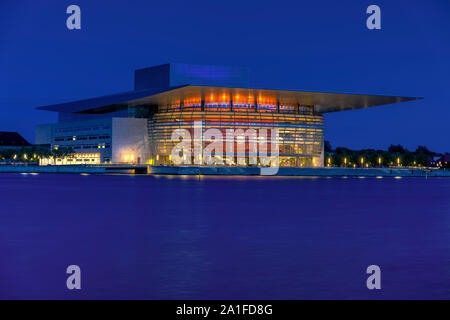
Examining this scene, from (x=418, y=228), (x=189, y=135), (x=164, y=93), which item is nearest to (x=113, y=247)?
(x=418, y=228)

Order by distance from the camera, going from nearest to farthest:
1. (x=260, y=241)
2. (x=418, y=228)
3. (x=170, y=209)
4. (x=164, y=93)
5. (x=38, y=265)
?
(x=38, y=265) < (x=260, y=241) < (x=418, y=228) < (x=170, y=209) < (x=164, y=93)

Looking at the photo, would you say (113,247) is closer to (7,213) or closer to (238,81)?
(7,213)

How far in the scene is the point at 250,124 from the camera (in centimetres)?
8556

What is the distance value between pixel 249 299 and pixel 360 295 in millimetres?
1361

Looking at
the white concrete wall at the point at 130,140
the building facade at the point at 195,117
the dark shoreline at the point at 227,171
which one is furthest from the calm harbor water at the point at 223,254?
the white concrete wall at the point at 130,140

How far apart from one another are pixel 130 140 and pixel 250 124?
1873 centimetres

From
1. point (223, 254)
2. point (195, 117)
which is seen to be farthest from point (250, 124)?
point (223, 254)

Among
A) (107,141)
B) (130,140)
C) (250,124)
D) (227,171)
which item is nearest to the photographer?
(227,171)

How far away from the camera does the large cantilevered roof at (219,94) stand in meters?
75.8

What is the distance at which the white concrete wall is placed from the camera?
8988 cm

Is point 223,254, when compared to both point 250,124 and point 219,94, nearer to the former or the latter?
point 219,94

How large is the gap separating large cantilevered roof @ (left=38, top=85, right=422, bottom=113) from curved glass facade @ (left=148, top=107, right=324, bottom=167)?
2243 millimetres

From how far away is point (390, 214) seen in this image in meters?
19.5

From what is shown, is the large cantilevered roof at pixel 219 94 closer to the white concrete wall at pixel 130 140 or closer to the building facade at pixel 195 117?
the building facade at pixel 195 117
